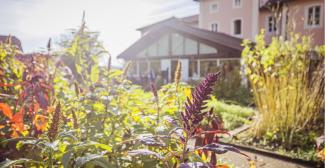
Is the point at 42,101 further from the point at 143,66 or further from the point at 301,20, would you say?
the point at 143,66

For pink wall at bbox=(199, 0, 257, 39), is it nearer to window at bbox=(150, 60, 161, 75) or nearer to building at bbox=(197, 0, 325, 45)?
building at bbox=(197, 0, 325, 45)

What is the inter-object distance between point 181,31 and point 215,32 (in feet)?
4.33

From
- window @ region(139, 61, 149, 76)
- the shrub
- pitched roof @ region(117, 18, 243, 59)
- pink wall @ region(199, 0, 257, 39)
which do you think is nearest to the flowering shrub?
the shrub

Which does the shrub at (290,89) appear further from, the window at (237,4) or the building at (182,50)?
the building at (182,50)

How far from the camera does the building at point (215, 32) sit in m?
2.92

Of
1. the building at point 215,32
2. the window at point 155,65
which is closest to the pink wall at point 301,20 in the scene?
the building at point 215,32

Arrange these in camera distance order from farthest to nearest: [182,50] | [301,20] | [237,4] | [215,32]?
[182,50] → [215,32] → [237,4] → [301,20]

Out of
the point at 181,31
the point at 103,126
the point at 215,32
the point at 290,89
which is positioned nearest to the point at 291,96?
the point at 290,89

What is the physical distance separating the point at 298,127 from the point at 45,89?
2.28 metres

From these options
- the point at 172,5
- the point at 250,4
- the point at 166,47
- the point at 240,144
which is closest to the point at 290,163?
the point at 240,144

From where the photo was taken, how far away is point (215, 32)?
10070mm

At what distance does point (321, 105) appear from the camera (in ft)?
8.39

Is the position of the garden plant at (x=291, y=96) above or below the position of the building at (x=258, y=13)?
below

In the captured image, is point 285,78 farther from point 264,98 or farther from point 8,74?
point 8,74
